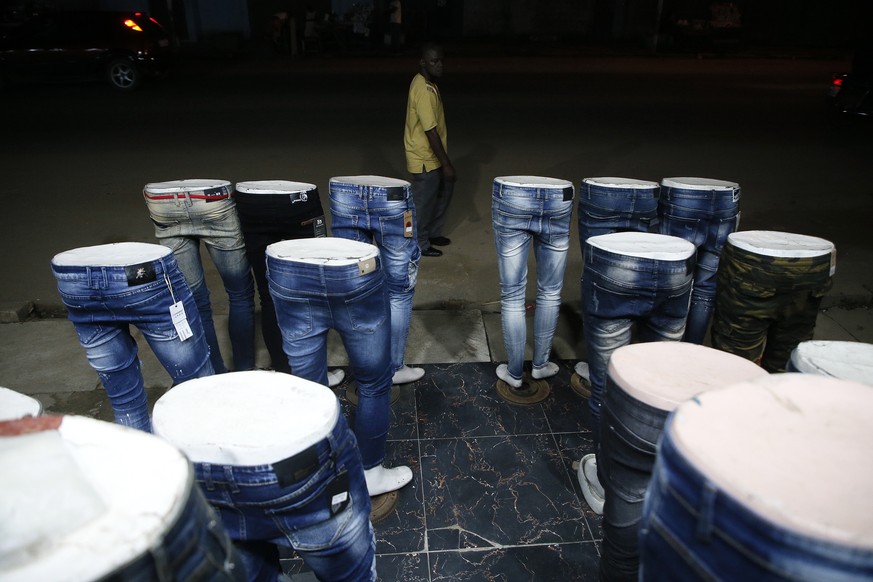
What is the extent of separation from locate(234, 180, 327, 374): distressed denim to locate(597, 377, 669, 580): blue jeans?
5.90 ft

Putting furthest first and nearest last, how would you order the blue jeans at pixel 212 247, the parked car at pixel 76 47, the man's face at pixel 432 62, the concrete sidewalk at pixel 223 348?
the parked car at pixel 76 47 → the man's face at pixel 432 62 → the concrete sidewalk at pixel 223 348 → the blue jeans at pixel 212 247

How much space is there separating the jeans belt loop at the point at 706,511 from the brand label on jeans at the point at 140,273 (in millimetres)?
1982

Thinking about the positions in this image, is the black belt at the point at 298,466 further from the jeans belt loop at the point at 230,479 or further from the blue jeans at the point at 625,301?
the blue jeans at the point at 625,301

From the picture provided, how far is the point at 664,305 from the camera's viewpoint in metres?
2.24

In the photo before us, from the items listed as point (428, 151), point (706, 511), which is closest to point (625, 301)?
point (706, 511)

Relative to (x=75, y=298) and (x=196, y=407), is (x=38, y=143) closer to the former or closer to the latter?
(x=75, y=298)

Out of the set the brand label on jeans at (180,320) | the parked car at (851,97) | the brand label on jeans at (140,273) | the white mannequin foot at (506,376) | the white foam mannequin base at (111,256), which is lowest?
the white mannequin foot at (506,376)

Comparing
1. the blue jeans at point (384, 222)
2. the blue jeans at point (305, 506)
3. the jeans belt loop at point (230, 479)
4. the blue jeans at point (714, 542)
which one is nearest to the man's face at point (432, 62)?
the blue jeans at point (384, 222)

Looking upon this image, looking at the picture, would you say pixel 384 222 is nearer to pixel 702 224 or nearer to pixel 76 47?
pixel 702 224

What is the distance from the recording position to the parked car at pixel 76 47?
11.6m

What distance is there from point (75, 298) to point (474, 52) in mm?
20397

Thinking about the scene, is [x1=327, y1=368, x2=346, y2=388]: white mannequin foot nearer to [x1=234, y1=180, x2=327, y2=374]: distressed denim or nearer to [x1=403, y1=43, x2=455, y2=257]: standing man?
[x1=234, y1=180, x2=327, y2=374]: distressed denim

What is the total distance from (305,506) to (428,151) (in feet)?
13.1

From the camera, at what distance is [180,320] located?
86.0 inches
